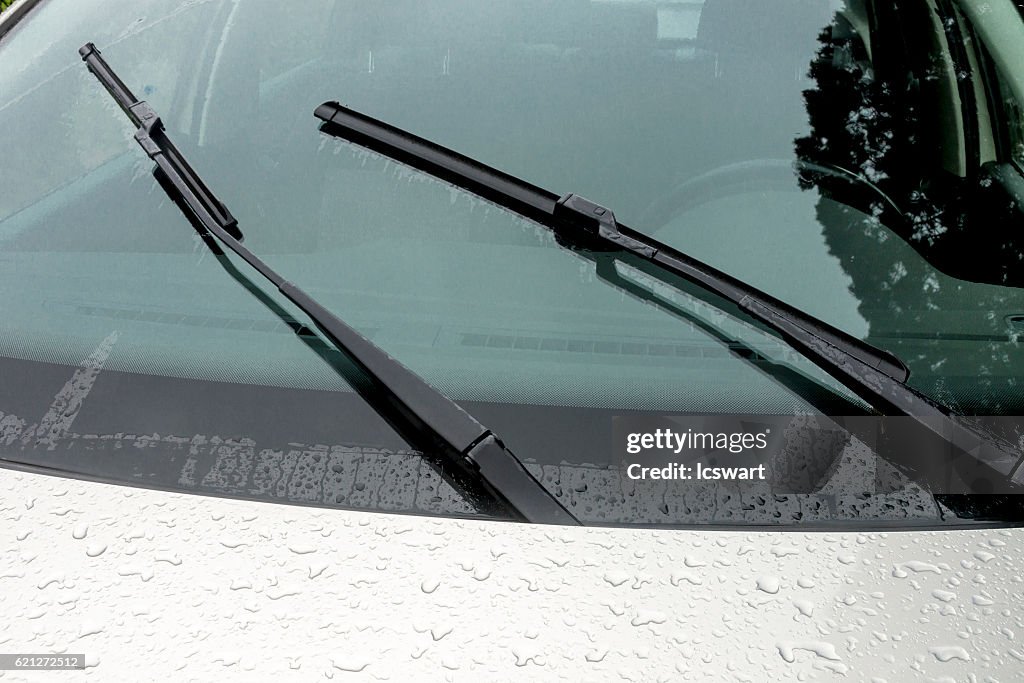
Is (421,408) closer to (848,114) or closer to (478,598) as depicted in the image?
(478,598)

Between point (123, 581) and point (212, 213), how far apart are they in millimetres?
555

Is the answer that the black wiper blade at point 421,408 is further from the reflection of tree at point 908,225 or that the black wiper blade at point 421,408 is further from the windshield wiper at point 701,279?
the reflection of tree at point 908,225

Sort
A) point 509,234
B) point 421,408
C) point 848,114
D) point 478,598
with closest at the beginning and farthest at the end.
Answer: point 478,598 < point 421,408 < point 509,234 < point 848,114

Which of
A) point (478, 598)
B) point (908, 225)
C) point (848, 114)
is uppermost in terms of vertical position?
point (848, 114)

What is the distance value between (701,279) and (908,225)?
0.37 metres

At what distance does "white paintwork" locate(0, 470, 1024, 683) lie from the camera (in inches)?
35.4

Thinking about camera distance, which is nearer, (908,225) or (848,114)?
(908,225)

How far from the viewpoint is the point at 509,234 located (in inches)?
50.2

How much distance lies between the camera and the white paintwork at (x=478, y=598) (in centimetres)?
90

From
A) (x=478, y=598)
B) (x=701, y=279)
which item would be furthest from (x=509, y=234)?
(x=478, y=598)

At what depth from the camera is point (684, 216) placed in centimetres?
132

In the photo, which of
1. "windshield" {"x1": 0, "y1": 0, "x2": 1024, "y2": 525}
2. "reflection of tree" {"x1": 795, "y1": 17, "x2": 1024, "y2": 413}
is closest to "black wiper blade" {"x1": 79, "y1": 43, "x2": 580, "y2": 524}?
"windshield" {"x1": 0, "y1": 0, "x2": 1024, "y2": 525}

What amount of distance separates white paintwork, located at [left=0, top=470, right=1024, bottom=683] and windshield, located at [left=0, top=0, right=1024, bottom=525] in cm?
5

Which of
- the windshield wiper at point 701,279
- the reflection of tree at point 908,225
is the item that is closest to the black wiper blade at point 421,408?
the windshield wiper at point 701,279
